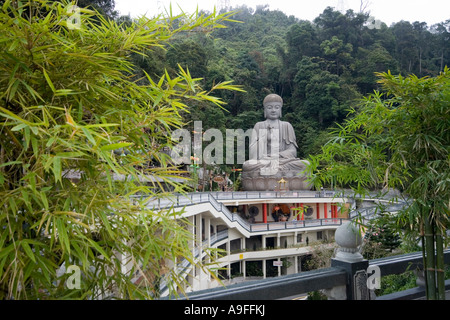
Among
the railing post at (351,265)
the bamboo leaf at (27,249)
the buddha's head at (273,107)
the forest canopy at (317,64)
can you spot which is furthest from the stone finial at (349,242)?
the forest canopy at (317,64)

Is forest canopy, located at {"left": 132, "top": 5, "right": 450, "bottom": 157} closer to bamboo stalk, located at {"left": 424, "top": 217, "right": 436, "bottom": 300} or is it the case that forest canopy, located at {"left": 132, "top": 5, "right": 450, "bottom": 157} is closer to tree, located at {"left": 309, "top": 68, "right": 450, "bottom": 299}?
tree, located at {"left": 309, "top": 68, "right": 450, "bottom": 299}

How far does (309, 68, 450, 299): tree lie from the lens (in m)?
1.47

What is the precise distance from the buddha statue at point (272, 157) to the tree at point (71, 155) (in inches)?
520

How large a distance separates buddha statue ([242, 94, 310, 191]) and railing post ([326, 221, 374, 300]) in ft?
39.5

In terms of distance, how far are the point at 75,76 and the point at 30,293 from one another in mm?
661

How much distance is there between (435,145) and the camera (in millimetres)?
1459

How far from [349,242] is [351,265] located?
13 cm

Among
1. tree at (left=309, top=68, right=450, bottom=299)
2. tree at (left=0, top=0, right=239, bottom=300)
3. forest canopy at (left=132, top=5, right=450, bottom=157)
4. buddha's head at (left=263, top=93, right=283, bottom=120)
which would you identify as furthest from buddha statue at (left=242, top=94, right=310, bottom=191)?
tree at (left=0, top=0, right=239, bottom=300)

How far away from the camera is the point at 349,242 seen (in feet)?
6.66

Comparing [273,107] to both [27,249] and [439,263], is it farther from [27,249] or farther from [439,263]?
[27,249]

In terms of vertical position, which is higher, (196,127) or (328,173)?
(196,127)
